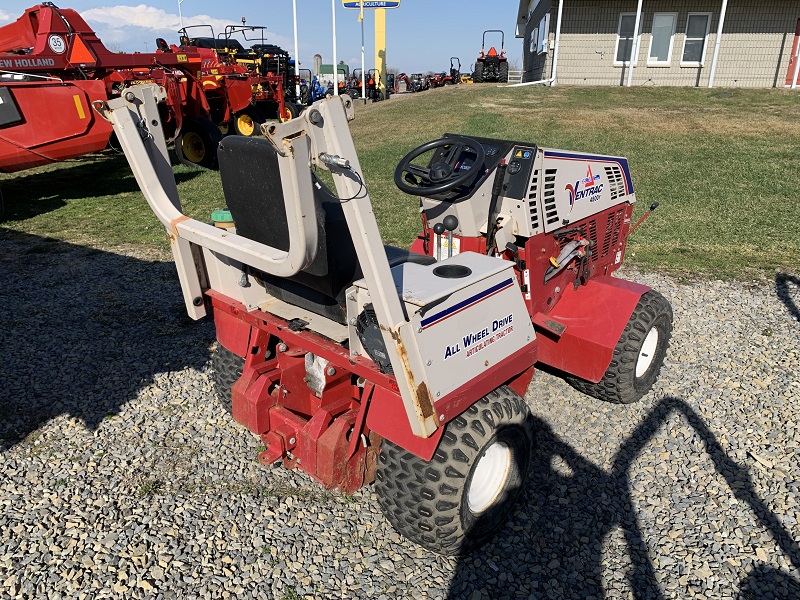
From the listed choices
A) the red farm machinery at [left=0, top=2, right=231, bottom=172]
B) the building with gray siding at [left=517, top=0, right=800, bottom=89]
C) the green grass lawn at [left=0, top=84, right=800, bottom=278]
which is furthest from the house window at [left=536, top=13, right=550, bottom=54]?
the red farm machinery at [left=0, top=2, right=231, bottom=172]

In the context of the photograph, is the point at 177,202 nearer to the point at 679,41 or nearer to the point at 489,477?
the point at 489,477

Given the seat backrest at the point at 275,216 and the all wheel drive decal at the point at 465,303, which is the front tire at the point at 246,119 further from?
the all wheel drive decal at the point at 465,303

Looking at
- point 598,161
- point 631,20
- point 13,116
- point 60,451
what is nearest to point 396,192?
point 13,116

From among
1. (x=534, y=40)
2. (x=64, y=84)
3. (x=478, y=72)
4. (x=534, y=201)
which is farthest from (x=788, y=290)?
(x=478, y=72)

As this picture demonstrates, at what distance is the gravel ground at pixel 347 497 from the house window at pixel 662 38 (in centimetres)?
1791

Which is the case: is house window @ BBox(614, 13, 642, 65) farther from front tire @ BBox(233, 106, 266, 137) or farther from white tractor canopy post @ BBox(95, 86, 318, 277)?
white tractor canopy post @ BBox(95, 86, 318, 277)

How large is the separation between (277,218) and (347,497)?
5.13ft

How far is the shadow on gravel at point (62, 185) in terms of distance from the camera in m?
9.46

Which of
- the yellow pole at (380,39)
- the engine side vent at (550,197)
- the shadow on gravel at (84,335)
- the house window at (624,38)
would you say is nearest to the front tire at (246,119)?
Result: the shadow on gravel at (84,335)

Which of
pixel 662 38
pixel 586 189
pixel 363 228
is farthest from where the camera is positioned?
pixel 662 38

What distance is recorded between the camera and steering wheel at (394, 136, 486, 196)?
10.7 feet

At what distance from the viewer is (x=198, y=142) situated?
11.8 m

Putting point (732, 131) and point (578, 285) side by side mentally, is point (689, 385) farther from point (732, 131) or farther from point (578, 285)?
point (732, 131)

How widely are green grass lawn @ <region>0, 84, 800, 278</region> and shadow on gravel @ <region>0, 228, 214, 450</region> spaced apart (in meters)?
0.89
